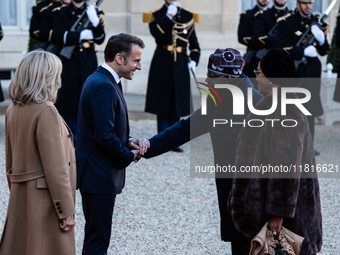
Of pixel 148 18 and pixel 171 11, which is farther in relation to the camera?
pixel 148 18

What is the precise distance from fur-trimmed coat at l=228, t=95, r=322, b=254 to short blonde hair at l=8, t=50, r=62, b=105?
0.91 m

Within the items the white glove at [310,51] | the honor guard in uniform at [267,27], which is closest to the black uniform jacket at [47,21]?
the honor guard in uniform at [267,27]

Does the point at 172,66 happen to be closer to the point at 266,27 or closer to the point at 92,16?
the point at 92,16

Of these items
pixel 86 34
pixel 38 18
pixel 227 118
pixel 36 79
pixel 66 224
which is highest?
pixel 36 79

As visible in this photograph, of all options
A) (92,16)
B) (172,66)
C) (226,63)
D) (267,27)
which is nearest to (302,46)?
(267,27)

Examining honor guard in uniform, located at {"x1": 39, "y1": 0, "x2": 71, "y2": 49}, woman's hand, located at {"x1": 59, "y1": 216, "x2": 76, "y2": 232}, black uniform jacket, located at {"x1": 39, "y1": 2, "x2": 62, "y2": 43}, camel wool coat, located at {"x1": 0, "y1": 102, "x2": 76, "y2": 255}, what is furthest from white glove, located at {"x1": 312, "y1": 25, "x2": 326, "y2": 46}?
woman's hand, located at {"x1": 59, "y1": 216, "x2": 76, "y2": 232}

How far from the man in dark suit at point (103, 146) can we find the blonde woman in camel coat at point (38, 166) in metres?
0.29

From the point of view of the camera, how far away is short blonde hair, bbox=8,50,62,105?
133 inches

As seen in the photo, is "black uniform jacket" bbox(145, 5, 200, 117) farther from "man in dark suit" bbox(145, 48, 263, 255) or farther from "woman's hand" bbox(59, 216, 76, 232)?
"woman's hand" bbox(59, 216, 76, 232)

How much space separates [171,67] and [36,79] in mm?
5076

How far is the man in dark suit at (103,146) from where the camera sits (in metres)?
3.77

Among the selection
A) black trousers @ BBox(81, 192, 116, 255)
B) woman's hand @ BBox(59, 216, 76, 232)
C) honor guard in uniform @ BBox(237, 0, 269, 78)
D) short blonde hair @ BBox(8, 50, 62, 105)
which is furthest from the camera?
honor guard in uniform @ BBox(237, 0, 269, 78)

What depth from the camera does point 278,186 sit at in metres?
3.23

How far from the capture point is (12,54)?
11.4 metres
